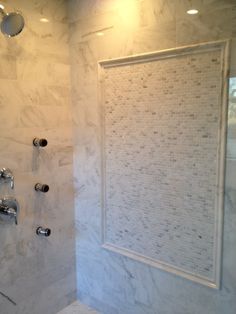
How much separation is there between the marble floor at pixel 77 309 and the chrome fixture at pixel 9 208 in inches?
32.6

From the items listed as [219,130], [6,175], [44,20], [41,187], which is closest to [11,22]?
[44,20]

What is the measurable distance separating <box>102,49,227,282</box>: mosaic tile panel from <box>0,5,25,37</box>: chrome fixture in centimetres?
52

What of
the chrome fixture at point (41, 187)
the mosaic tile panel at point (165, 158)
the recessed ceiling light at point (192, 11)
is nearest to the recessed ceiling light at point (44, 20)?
the mosaic tile panel at point (165, 158)

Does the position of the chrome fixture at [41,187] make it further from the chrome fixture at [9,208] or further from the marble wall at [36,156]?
the chrome fixture at [9,208]

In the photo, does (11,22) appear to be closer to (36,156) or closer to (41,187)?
(36,156)

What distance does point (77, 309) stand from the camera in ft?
6.52

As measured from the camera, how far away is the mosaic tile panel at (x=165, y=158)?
53.3 inches

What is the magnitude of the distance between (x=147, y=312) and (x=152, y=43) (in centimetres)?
149

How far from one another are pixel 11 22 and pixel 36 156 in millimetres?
725

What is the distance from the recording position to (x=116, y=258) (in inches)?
70.3

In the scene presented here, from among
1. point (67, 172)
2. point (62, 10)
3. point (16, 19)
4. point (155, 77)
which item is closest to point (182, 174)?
point (155, 77)

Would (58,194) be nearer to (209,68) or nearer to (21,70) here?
(21,70)

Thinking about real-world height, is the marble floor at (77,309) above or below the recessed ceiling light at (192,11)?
below

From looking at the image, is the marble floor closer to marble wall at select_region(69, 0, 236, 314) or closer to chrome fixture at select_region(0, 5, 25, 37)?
marble wall at select_region(69, 0, 236, 314)
